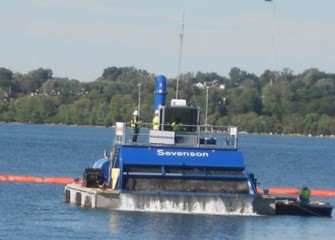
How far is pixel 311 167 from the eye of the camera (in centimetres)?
12456

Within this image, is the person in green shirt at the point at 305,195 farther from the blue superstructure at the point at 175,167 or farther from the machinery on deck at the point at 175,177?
the blue superstructure at the point at 175,167

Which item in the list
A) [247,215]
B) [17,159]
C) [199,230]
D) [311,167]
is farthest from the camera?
[311,167]

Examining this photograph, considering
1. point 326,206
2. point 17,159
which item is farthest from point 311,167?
point 326,206

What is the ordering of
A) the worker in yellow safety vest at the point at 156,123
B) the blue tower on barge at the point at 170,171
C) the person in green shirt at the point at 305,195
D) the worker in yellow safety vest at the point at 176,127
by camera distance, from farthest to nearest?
1. the worker in yellow safety vest at the point at 156,123
2. the worker in yellow safety vest at the point at 176,127
3. the person in green shirt at the point at 305,195
4. the blue tower on barge at the point at 170,171

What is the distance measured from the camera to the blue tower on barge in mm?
54344

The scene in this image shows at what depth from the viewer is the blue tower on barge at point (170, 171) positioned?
54344mm

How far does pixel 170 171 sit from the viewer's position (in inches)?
2168

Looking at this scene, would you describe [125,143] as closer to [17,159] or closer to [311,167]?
[17,159]

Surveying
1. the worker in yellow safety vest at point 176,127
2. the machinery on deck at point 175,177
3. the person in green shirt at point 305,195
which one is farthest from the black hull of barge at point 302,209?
the worker in yellow safety vest at point 176,127

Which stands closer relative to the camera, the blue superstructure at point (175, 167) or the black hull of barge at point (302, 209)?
the blue superstructure at point (175, 167)

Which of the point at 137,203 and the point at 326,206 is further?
the point at 326,206

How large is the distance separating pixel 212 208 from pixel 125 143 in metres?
4.39

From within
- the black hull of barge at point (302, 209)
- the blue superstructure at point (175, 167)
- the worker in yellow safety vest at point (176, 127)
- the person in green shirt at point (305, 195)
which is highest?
the worker in yellow safety vest at point (176, 127)

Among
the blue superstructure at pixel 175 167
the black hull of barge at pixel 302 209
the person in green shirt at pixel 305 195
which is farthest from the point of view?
the person in green shirt at pixel 305 195
